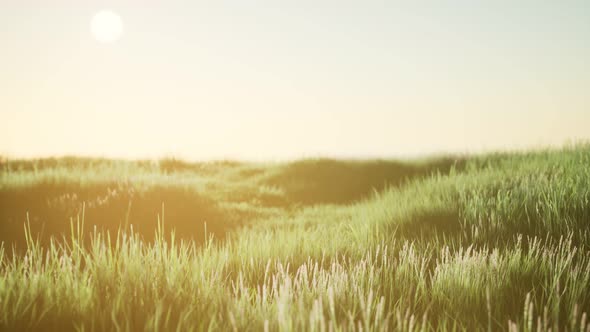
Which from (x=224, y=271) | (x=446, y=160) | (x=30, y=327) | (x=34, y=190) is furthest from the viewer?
(x=446, y=160)

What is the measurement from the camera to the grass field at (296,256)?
2.00 meters

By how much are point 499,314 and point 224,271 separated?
1.60m

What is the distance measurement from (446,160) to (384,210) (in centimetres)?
784

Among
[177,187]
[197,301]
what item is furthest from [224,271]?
[177,187]

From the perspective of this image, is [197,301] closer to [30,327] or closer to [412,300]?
[30,327]

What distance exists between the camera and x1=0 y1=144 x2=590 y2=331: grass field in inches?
78.9

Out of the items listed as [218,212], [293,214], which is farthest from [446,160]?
[218,212]

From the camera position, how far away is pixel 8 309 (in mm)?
1908

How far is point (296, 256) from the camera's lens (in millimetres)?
3619

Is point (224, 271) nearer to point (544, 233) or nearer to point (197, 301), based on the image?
point (197, 301)

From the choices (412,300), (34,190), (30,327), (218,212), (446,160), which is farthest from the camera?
(446,160)

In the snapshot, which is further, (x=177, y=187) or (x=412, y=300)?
(x=177, y=187)

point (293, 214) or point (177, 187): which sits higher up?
point (177, 187)

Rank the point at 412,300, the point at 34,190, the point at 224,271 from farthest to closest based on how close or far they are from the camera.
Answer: the point at 34,190 < the point at 224,271 < the point at 412,300
